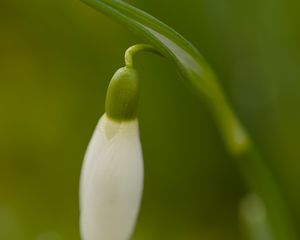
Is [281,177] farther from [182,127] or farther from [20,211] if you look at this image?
[20,211]

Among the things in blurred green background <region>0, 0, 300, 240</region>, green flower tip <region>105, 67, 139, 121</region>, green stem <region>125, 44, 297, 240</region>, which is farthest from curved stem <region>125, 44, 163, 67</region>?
blurred green background <region>0, 0, 300, 240</region>

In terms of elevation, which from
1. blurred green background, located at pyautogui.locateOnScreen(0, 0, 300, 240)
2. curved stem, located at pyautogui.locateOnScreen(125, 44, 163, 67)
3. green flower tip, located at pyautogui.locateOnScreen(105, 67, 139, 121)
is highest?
curved stem, located at pyautogui.locateOnScreen(125, 44, 163, 67)

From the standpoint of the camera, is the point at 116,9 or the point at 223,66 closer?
the point at 116,9

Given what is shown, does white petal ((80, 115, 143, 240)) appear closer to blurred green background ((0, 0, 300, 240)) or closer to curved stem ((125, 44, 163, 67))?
curved stem ((125, 44, 163, 67))

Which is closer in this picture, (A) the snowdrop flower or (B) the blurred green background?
(A) the snowdrop flower

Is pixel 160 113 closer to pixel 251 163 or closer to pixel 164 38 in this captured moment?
pixel 251 163

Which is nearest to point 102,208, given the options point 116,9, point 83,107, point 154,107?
point 116,9

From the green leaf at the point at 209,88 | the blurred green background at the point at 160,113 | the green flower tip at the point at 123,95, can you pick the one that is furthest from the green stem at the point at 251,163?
the blurred green background at the point at 160,113

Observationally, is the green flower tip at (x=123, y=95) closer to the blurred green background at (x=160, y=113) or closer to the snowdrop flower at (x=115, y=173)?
the snowdrop flower at (x=115, y=173)
